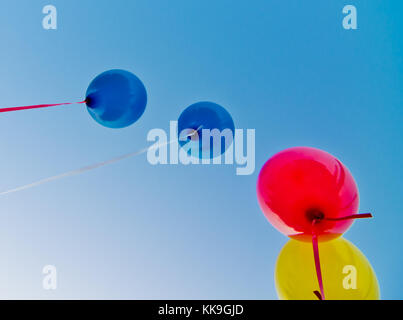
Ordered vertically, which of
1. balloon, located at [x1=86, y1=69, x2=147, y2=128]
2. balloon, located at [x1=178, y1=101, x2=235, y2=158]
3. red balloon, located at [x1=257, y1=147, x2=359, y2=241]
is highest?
balloon, located at [x1=86, y1=69, x2=147, y2=128]

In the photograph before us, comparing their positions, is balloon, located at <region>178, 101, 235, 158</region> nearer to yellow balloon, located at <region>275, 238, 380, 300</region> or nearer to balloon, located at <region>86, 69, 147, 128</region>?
balloon, located at <region>86, 69, 147, 128</region>

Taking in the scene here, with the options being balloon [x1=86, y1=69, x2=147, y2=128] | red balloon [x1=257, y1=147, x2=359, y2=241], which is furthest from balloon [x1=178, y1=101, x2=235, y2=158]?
red balloon [x1=257, y1=147, x2=359, y2=241]

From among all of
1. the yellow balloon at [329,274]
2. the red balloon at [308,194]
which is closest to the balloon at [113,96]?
the red balloon at [308,194]

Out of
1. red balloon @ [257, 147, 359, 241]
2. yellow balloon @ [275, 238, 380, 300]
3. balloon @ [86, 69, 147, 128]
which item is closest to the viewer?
red balloon @ [257, 147, 359, 241]

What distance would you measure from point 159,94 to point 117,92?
0.58 meters

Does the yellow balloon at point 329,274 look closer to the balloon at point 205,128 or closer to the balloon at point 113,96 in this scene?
the balloon at point 205,128

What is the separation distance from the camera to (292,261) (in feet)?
6.36

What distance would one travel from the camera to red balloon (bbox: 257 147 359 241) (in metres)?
1.70

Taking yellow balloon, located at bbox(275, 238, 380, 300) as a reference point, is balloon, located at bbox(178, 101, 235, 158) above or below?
above

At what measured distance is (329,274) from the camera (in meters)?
1.84

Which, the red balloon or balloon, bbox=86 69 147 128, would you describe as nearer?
the red balloon

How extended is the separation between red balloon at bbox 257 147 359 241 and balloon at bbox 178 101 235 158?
0.69m

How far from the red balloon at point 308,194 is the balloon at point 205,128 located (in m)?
0.69

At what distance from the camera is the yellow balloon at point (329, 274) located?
5.97ft
